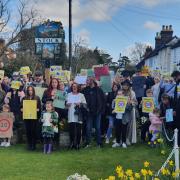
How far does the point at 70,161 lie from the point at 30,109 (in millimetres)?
2435

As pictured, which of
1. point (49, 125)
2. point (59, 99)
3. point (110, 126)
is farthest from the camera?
point (110, 126)

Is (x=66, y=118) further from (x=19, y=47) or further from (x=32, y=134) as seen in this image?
(x=19, y=47)

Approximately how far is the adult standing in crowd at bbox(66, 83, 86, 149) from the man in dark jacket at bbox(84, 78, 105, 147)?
23 cm

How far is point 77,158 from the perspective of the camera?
38.2 feet

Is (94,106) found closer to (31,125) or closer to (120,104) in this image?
(120,104)

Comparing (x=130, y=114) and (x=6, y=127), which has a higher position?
(x=130, y=114)

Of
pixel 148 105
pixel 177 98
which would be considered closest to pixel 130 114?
pixel 148 105

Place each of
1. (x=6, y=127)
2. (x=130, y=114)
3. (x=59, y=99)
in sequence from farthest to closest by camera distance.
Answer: (x=6, y=127) < (x=130, y=114) < (x=59, y=99)

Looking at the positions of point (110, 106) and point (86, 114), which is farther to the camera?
point (110, 106)

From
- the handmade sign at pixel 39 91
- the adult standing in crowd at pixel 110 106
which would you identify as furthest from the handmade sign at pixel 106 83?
the handmade sign at pixel 39 91

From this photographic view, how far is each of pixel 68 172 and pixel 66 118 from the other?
144 inches

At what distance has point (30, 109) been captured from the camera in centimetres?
1297

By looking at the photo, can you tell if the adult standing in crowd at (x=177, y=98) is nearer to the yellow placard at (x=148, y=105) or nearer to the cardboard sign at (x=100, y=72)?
the yellow placard at (x=148, y=105)

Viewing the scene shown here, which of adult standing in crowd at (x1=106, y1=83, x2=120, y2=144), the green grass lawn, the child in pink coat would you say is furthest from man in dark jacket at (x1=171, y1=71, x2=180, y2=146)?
adult standing in crowd at (x1=106, y1=83, x2=120, y2=144)
